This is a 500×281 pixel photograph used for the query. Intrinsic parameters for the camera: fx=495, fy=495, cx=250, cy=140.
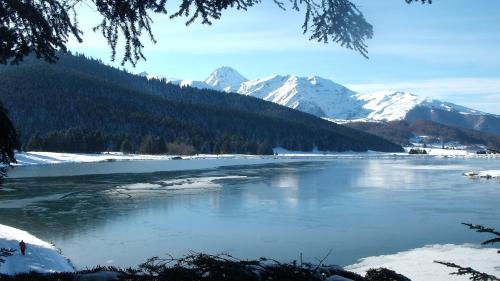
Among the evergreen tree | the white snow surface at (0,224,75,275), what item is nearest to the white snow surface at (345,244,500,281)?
the white snow surface at (0,224,75,275)

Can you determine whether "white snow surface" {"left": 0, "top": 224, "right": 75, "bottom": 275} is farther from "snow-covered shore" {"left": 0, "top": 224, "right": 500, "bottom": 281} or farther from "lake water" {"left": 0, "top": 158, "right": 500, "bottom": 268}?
"lake water" {"left": 0, "top": 158, "right": 500, "bottom": 268}

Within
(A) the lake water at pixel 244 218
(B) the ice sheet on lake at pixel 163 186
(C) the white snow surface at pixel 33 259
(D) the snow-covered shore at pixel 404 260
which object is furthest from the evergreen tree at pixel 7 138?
(B) the ice sheet on lake at pixel 163 186

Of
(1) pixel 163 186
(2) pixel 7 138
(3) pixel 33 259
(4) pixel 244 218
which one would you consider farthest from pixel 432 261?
(1) pixel 163 186

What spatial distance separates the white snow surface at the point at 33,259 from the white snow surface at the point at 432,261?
10.5 meters

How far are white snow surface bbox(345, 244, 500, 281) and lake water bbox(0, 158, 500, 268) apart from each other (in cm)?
95

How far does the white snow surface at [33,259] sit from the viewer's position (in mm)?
16422

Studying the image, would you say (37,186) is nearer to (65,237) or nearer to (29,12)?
(65,237)

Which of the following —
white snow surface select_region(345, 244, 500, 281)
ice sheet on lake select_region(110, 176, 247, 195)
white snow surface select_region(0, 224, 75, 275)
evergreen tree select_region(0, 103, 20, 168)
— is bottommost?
white snow surface select_region(345, 244, 500, 281)

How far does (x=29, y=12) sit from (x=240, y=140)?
18671 cm

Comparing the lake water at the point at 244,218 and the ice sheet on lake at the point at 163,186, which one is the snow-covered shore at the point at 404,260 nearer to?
the lake water at the point at 244,218

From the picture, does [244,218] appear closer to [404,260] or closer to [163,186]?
[404,260]

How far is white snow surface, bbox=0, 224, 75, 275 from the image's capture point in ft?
53.9

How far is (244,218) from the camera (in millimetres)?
30344

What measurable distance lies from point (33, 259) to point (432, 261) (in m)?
14.5
